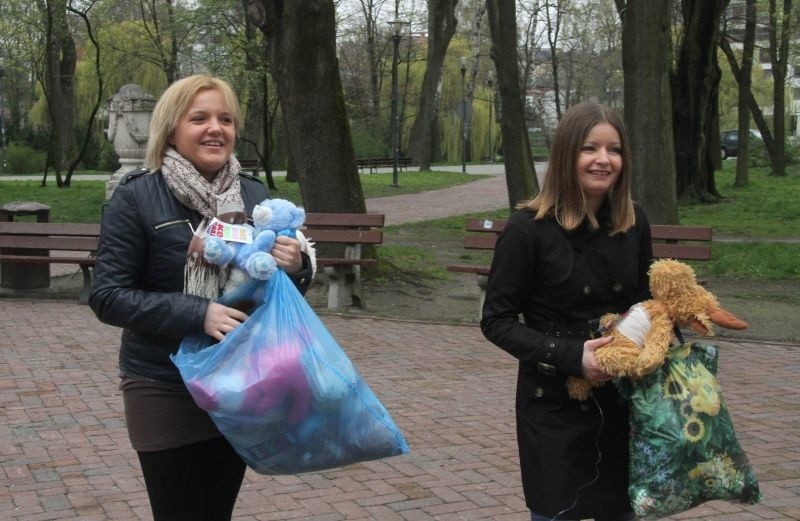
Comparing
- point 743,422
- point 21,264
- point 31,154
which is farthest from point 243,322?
point 31,154

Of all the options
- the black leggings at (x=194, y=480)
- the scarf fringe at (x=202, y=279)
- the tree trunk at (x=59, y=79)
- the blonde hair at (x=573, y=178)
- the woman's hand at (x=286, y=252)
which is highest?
the tree trunk at (x=59, y=79)

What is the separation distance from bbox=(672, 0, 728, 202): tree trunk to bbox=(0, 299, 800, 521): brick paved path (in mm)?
15611

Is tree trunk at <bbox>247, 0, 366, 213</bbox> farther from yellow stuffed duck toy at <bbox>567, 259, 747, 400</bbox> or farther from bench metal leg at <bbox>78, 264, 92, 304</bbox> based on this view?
yellow stuffed duck toy at <bbox>567, 259, 747, 400</bbox>

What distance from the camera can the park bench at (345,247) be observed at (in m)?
10.9

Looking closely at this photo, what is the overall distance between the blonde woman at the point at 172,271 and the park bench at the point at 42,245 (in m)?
8.37

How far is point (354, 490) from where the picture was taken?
534 cm

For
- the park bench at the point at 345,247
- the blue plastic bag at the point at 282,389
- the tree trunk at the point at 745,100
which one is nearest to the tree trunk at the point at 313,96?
the park bench at the point at 345,247

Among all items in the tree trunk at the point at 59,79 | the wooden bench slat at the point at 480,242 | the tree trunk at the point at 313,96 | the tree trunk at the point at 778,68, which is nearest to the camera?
the wooden bench slat at the point at 480,242

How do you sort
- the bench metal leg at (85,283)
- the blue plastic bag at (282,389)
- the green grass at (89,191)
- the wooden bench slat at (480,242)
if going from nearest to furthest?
the blue plastic bag at (282,389), the wooden bench slat at (480,242), the bench metal leg at (85,283), the green grass at (89,191)

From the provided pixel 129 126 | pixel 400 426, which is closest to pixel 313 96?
pixel 400 426

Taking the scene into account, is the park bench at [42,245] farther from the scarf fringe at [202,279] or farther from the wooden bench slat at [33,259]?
the scarf fringe at [202,279]

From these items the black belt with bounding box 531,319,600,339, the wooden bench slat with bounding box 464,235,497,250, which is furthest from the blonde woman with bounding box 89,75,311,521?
the wooden bench slat with bounding box 464,235,497,250

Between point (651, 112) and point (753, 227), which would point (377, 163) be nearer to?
point (753, 227)

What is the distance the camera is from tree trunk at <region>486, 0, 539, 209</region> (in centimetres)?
1772
